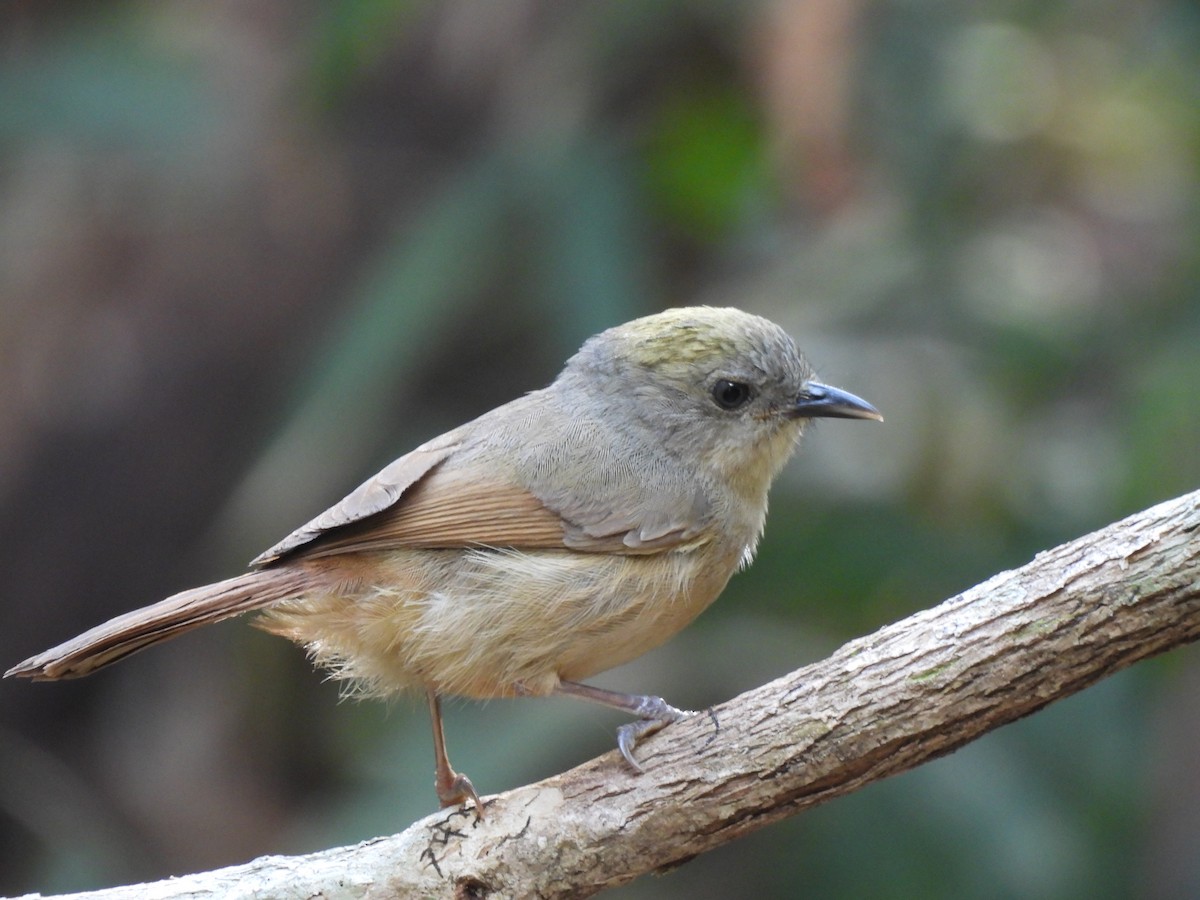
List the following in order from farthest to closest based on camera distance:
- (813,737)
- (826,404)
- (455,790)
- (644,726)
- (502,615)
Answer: (826,404), (455,790), (502,615), (644,726), (813,737)

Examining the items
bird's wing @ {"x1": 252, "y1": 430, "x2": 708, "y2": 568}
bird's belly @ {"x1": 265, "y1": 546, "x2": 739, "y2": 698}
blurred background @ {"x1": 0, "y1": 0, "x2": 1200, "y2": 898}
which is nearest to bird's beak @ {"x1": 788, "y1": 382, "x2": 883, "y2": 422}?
bird's wing @ {"x1": 252, "y1": 430, "x2": 708, "y2": 568}

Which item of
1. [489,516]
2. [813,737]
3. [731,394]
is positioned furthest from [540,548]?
[813,737]

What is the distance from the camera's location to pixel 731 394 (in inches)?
154

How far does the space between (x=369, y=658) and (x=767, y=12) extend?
2.94 meters

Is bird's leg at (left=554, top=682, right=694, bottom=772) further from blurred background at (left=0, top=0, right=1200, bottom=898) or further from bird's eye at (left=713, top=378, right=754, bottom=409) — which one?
blurred background at (left=0, top=0, right=1200, bottom=898)

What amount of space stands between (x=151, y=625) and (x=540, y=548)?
3.10ft

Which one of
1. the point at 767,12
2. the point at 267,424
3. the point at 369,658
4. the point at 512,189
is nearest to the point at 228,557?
the point at 267,424

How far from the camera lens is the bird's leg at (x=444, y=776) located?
11.4 feet

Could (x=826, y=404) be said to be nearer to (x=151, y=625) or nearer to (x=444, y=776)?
(x=444, y=776)

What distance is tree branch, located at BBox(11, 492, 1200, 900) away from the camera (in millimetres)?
2820

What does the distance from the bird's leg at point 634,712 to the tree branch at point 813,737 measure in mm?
41

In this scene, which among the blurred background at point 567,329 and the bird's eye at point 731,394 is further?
the blurred background at point 567,329

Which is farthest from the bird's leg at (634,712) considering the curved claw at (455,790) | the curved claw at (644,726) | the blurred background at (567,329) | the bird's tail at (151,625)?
the blurred background at (567,329)

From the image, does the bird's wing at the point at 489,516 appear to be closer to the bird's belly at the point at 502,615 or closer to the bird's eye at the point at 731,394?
the bird's belly at the point at 502,615
